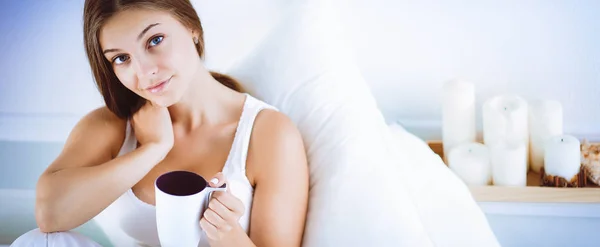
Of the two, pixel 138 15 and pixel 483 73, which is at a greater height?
pixel 138 15

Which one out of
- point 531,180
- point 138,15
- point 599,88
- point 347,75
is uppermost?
point 138,15

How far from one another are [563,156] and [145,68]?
741 mm

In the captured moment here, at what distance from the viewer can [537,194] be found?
1240mm

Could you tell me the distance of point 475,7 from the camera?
133 cm

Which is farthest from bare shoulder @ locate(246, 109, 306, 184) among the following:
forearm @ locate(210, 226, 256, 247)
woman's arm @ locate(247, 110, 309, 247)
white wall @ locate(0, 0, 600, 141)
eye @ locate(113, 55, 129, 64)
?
white wall @ locate(0, 0, 600, 141)

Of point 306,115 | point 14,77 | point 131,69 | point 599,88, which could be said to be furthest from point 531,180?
point 14,77

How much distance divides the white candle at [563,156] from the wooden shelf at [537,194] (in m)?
0.04

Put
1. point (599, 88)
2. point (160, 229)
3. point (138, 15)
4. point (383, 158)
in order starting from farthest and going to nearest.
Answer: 1. point (599, 88)
2. point (383, 158)
3. point (138, 15)
4. point (160, 229)

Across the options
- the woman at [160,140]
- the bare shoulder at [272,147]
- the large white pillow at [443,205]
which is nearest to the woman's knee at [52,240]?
the woman at [160,140]

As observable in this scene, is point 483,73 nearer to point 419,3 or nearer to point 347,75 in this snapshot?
point 419,3

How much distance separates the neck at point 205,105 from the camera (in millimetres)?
1063

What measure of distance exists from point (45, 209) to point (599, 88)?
999 millimetres

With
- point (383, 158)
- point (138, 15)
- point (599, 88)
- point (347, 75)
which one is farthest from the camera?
point (599, 88)

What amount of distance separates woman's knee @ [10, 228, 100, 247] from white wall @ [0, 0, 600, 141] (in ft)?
1.13
